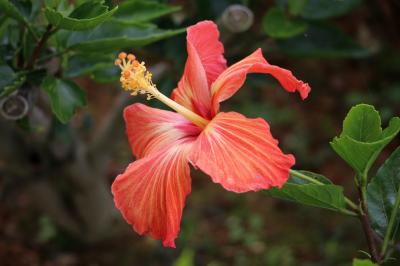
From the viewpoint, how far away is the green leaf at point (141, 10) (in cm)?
112

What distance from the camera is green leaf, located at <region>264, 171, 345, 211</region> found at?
0.78 meters

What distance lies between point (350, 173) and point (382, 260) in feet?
6.67

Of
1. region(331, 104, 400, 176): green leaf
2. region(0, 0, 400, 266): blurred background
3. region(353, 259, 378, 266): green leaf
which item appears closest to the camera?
region(353, 259, 378, 266): green leaf

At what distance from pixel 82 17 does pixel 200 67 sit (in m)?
0.20

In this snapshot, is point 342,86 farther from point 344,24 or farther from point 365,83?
point 344,24

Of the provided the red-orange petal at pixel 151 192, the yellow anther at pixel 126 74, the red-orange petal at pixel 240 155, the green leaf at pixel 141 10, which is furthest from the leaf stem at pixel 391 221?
the green leaf at pixel 141 10

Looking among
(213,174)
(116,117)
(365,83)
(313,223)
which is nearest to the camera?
(213,174)

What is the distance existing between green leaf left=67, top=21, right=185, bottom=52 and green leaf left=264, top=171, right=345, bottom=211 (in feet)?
1.15

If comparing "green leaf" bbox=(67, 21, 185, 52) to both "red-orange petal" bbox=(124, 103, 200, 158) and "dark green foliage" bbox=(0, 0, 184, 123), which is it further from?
"red-orange petal" bbox=(124, 103, 200, 158)

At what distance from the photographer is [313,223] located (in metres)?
2.53

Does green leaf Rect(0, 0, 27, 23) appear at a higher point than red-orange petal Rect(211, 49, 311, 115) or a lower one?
higher

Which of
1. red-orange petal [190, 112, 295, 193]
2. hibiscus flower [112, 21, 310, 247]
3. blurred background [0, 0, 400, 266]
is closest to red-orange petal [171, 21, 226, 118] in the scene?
hibiscus flower [112, 21, 310, 247]

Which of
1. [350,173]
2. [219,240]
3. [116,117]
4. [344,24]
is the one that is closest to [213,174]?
[116,117]

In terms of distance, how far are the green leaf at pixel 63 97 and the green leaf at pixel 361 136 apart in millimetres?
504
